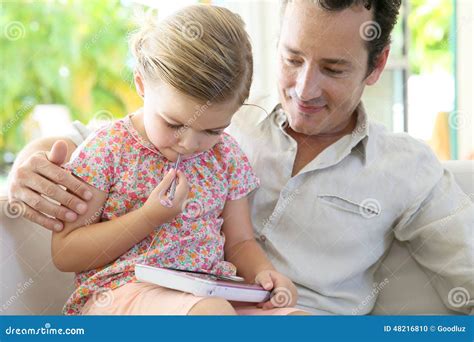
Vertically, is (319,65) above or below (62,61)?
above

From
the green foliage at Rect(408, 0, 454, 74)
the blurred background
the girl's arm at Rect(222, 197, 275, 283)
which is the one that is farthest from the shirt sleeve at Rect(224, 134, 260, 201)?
the green foliage at Rect(408, 0, 454, 74)

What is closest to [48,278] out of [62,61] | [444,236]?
[444,236]

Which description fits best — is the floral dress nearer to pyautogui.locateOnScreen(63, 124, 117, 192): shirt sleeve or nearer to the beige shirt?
pyautogui.locateOnScreen(63, 124, 117, 192): shirt sleeve

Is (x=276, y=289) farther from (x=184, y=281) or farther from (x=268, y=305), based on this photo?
(x=184, y=281)

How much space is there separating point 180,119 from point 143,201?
0.19m

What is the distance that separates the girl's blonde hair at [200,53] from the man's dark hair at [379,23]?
399mm

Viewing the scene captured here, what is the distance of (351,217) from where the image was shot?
1.46 metres

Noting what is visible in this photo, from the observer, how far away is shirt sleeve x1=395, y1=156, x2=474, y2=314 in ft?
4.63

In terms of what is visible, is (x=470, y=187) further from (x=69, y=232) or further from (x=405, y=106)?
(x=405, y=106)

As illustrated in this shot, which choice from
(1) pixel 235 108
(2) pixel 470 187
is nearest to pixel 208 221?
(1) pixel 235 108

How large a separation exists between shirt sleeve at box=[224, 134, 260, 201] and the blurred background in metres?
2.47

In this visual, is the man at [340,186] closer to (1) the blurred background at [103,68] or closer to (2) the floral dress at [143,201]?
(2) the floral dress at [143,201]

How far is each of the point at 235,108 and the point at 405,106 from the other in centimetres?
257

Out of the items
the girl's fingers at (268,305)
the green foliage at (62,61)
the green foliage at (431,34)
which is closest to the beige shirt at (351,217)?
the girl's fingers at (268,305)
